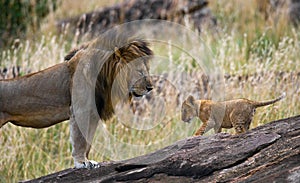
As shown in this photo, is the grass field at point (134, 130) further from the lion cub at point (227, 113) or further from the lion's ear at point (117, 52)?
the lion's ear at point (117, 52)

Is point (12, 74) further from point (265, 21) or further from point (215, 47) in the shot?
point (265, 21)

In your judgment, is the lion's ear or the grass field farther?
the grass field

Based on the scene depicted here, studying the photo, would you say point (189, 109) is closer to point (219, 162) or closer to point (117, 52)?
point (117, 52)

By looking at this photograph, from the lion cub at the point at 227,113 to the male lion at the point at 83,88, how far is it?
0.55 metres

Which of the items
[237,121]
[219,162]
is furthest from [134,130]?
[219,162]

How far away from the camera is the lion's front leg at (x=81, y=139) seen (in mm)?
4586

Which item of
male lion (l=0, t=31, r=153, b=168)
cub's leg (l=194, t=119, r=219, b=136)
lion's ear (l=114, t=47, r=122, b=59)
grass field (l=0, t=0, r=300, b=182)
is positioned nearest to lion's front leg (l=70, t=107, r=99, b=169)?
male lion (l=0, t=31, r=153, b=168)

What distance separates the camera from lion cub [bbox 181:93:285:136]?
14.9 feet

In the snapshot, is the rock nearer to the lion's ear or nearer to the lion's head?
the lion's head

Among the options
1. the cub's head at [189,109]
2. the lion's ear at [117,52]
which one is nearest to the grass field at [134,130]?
the cub's head at [189,109]

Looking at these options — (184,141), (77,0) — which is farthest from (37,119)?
(77,0)

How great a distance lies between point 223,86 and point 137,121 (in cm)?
106

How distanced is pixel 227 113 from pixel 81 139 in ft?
3.28

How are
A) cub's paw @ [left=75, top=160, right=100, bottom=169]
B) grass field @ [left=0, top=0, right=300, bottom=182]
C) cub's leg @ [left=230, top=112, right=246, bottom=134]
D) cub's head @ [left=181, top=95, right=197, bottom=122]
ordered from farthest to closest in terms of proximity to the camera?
grass field @ [left=0, top=0, right=300, bottom=182] → cub's head @ [left=181, top=95, right=197, bottom=122] → cub's paw @ [left=75, top=160, right=100, bottom=169] → cub's leg @ [left=230, top=112, right=246, bottom=134]
